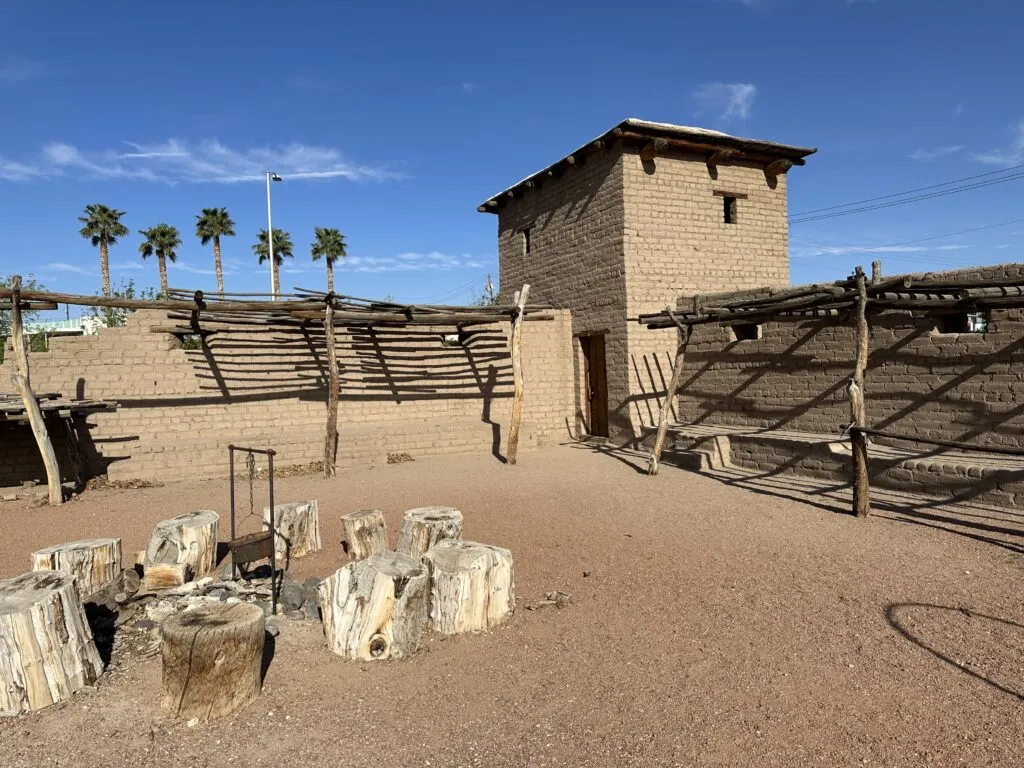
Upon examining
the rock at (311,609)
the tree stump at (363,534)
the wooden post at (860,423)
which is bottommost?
the rock at (311,609)

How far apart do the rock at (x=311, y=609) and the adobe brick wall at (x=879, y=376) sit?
8759 millimetres

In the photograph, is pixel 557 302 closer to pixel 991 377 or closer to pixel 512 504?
pixel 512 504

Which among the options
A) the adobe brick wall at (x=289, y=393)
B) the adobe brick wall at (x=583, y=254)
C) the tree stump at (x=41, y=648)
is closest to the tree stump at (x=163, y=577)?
the tree stump at (x=41, y=648)

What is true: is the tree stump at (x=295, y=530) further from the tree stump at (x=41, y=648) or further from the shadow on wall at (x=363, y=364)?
the shadow on wall at (x=363, y=364)

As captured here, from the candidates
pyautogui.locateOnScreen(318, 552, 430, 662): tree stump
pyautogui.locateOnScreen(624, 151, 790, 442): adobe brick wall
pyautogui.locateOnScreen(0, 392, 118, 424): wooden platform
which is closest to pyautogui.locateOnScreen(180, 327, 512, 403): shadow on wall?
pyautogui.locateOnScreen(0, 392, 118, 424): wooden platform

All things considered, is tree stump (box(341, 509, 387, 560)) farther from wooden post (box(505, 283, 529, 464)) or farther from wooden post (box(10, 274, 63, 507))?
wooden post (box(505, 283, 529, 464))

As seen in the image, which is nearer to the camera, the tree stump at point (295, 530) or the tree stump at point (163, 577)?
the tree stump at point (163, 577)

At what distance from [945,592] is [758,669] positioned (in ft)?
7.89

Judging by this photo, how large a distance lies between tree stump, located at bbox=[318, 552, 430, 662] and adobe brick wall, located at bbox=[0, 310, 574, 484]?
25.7ft

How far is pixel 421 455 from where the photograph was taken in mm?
13195

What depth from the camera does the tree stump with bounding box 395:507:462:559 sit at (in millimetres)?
6387

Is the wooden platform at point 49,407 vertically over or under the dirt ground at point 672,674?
over

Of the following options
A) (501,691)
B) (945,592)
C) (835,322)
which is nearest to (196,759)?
(501,691)

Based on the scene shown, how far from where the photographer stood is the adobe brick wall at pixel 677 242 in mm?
13203
